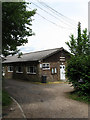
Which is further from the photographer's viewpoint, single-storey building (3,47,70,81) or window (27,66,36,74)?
window (27,66,36,74)

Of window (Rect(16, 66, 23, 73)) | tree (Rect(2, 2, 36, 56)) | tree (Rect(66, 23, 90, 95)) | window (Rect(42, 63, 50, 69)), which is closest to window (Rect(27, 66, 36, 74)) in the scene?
window (Rect(42, 63, 50, 69))

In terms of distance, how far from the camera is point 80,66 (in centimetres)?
836

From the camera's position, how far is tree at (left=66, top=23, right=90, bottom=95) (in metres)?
8.05

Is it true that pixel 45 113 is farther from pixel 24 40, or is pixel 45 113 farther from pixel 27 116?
pixel 24 40

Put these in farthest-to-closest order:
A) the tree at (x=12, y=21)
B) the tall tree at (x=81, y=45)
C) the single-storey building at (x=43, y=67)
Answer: the single-storey building at (x=43, y=67) < the tall tree at (x=81, y=45) < the tree at (x=12, y=21)

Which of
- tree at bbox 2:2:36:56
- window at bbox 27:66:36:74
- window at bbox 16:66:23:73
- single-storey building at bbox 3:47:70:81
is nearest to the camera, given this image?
tree at bbox 2:2:36:56

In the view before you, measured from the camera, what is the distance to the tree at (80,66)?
26.4 ft

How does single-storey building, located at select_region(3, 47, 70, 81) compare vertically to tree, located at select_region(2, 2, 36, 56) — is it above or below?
below

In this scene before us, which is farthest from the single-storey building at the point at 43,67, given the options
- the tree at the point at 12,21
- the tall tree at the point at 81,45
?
the tall tree at the point at 81,45

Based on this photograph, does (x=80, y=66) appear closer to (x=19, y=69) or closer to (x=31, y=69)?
(x=31, y=69)

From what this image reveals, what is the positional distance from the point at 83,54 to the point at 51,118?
18.6 feet

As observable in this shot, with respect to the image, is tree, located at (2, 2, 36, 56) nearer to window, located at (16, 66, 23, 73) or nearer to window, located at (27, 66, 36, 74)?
window, located at (27, 66, 36, 74)

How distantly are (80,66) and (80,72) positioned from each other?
45 cm

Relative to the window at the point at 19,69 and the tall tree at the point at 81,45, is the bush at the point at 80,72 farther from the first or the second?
the window at the point at 19,69
